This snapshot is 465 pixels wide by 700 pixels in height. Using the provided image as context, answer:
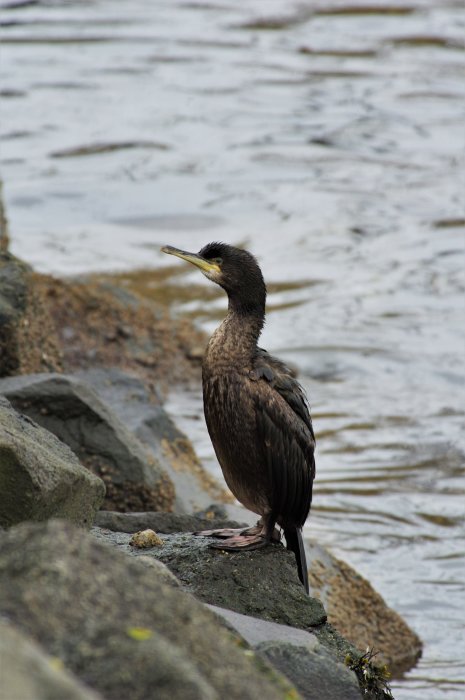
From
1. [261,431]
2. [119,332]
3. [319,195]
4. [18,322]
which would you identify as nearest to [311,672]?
[261,431]

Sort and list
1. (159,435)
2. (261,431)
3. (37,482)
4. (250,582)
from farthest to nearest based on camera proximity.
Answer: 1. (159,435)
2. (261,431)
3. (250,582)
4. (37,482)

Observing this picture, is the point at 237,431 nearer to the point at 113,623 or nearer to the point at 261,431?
the point at 261,431

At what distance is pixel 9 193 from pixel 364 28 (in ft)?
30.7

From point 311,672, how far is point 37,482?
1099 millimetres

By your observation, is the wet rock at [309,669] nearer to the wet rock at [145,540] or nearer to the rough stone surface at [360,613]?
the wet rock at [145,540]

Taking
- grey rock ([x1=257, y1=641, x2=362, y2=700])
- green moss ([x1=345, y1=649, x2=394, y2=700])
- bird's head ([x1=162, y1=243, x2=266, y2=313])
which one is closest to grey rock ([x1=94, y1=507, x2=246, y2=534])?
bird's head ([x1=162, y1=243, x2=266, y2=313])

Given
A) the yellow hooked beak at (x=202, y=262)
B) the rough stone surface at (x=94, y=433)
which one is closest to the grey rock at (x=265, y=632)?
the yellow hooked beak at (x=202, y=262)

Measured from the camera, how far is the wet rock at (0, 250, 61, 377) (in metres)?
6.63

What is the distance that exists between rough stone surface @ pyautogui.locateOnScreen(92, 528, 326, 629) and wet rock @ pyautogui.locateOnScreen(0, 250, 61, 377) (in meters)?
1.81

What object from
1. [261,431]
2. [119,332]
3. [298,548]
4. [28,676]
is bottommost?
[119,332]

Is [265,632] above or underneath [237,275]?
underneath

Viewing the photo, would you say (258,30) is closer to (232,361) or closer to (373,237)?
(373,237)

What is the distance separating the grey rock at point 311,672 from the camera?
3.68 meters

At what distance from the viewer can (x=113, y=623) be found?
9.02 ft
